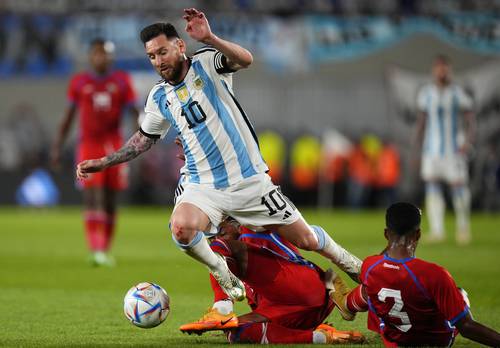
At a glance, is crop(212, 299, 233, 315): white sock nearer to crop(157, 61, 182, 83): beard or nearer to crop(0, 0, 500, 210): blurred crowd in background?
crop(157, 61, 182, 83): beard

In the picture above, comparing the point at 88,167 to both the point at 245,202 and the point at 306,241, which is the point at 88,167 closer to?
the point at 245,202

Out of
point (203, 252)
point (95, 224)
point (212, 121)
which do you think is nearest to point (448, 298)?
point (203, 252)

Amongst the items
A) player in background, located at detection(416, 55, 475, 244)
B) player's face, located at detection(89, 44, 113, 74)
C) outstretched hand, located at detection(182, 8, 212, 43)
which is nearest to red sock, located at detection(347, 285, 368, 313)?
outstretched hand, located at detection(182, 8, 212, 43)

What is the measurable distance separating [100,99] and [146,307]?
5517mm

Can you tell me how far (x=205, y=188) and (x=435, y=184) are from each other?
8.59m

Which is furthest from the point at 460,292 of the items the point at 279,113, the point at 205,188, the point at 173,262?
the point at 279,113

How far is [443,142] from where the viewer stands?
14.7 metres

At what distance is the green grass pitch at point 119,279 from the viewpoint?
672 cm

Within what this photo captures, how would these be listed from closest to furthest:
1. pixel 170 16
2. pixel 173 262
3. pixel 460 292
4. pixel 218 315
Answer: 1. pixel 460 292
2. pixel 218 315
3. pixel 173 262
4. pixel 170 16

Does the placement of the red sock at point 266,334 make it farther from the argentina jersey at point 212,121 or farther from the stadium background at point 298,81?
the stadium background at point 298,81

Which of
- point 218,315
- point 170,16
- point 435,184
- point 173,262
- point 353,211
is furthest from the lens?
point 170,16

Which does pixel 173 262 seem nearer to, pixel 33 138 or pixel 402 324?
pixel 402 324

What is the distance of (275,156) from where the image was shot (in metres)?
24.3

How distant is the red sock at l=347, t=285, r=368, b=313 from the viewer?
6.02m
